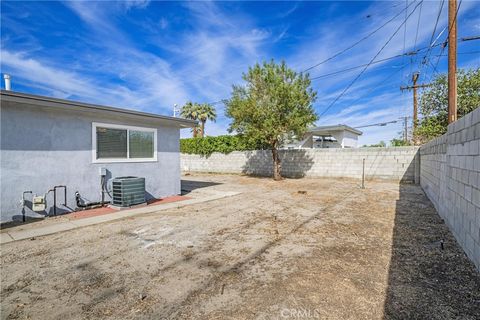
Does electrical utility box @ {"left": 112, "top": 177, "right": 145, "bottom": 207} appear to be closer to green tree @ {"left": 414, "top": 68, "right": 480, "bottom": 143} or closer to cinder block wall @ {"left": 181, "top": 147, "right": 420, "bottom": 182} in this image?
cinder block wall @ {"left": 181, "top": 147, "right": 420, "bottom": 182}

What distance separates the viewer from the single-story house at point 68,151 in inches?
203

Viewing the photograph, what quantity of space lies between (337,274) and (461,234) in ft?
7.82

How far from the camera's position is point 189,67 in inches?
690

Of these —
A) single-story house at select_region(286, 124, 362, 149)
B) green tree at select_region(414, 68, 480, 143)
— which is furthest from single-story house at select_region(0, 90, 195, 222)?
single-story house at select_region(286, 124, 362, 149)

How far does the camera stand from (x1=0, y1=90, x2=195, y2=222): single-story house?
5.14 metres

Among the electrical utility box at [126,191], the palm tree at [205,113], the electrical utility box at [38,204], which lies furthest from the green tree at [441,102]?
the palm tree at [205,113]

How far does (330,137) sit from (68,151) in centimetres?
2298

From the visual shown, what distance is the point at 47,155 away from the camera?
5660mm

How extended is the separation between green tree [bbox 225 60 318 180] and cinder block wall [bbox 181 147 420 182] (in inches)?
114

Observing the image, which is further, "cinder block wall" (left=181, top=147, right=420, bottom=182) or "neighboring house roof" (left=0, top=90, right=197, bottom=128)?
"cinder block wall" (left=181, top=147, right=420, bottom=182)

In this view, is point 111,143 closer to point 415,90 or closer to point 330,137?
point 415,90

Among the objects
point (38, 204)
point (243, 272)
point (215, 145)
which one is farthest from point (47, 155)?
point (215, 145)

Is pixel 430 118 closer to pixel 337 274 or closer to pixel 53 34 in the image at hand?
pixel 337 274

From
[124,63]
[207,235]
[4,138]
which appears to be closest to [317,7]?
[124,63]
